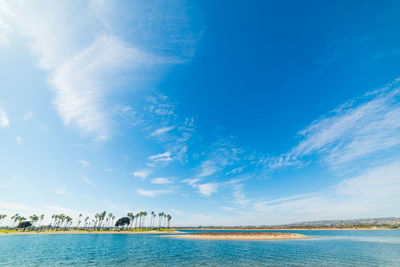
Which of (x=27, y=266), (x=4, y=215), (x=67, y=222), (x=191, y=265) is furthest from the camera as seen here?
(x=67, y=222)

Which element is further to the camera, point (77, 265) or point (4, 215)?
point (4, 215)

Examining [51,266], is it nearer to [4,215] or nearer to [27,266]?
[27,266]

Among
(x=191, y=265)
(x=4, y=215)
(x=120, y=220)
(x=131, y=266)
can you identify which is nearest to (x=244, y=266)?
(x=191, y=265)

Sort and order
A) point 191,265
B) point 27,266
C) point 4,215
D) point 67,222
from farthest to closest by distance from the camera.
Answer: point 67,222, point 4,215, point 191,265, point 27,266

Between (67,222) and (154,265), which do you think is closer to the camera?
(154,265)

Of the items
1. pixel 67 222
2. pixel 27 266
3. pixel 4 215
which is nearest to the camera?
pixel 27 266

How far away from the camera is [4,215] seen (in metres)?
180

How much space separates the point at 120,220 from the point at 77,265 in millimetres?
189211

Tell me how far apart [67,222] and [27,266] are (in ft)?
749

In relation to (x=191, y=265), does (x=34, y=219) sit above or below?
above

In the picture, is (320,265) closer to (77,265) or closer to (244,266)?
(244,266)

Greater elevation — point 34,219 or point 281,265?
point 34,219

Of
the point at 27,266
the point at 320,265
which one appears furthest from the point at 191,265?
the point at 27,266

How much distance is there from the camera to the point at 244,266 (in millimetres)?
30016
